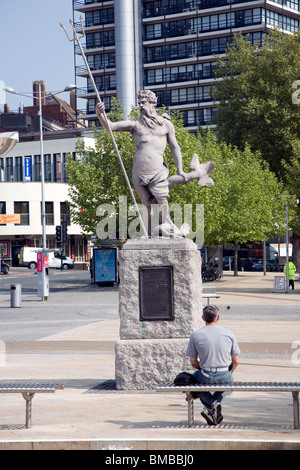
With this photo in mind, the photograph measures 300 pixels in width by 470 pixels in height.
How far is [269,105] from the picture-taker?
5369 centimetres

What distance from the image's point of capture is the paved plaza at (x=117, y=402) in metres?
6.75

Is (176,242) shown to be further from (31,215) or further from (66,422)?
(31,215)

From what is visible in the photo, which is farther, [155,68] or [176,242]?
[155,68]

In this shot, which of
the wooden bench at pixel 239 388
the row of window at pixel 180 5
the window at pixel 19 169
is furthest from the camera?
the row of window at pixel 180 5

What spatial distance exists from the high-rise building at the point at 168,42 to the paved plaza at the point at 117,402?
72.9 m

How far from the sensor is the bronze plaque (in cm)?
986

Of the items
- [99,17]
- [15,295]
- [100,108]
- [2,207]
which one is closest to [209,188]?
[15,295]

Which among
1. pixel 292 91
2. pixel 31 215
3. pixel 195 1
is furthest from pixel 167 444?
pixel 195 1

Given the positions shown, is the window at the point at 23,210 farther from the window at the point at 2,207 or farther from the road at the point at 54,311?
the road at the point at 54,311

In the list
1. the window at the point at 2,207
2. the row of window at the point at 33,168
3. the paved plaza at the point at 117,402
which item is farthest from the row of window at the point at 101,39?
the paved plaza at the point at 117,402

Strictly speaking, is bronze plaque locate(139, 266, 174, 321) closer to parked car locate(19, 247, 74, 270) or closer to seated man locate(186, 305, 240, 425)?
seated man locate(186, 305, 240, 425)

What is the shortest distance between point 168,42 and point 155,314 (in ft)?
285

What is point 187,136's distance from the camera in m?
40.7

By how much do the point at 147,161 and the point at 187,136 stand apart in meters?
30.5
